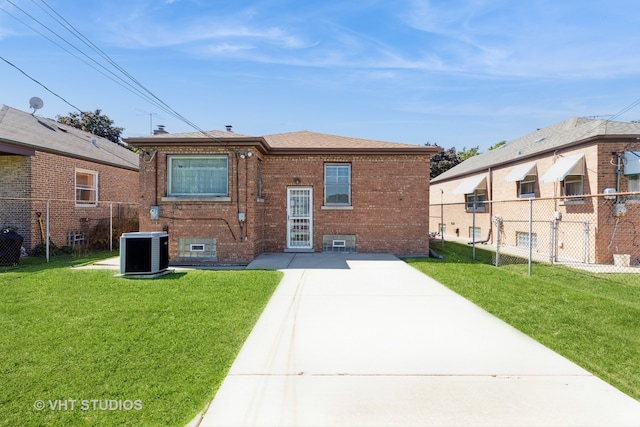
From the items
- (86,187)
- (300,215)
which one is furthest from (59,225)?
(300,215)

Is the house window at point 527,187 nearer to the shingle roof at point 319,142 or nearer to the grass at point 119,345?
the shingle roof at point 319,142

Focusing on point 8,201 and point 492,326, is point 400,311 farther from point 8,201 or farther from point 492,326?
point 8,201

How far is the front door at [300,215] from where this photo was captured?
38.6ft

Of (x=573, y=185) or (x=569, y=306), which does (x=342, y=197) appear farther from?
(x=573, y=185)

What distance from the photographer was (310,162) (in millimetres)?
11664

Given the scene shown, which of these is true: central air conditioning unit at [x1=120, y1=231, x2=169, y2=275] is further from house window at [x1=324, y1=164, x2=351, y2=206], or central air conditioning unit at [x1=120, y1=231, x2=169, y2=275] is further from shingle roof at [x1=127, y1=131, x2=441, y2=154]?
house window at [x1=324, y1=164, x2=351, y2=206]

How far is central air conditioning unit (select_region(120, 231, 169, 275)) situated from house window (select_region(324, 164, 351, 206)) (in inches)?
227

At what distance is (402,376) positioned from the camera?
335cm

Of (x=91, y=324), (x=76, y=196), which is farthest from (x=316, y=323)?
(x=76, y=196)

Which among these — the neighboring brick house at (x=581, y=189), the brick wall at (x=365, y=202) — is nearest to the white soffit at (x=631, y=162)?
the neighboring brick house at (x=581, y=189)

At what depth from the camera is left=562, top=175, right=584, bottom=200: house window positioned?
1132cm

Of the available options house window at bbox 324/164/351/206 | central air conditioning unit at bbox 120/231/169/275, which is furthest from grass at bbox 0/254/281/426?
house window at bbox 324/164/351/206

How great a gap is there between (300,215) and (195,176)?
371cm

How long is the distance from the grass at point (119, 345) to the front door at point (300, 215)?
448 cm
